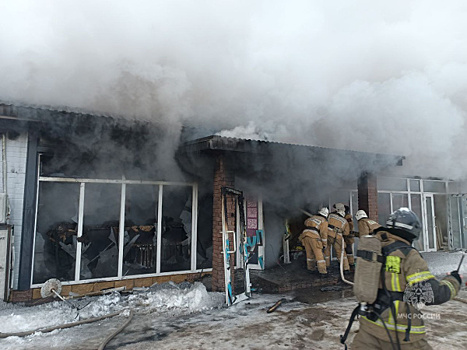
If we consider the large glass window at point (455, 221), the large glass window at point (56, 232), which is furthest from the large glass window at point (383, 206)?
the large glass window at point (56, 232)

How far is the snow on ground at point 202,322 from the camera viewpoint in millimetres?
3797

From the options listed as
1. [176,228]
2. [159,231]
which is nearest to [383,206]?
[176,228]

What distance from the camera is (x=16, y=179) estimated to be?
17.9 ft

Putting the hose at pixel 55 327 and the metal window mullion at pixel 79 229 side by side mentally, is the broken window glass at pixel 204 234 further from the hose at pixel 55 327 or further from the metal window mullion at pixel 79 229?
the hose at pixel 55 327

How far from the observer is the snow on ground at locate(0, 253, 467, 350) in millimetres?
3797

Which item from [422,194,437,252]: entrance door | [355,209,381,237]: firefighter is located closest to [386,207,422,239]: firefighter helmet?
[355,209,381,237]: firefighter

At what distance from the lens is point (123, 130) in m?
5.87

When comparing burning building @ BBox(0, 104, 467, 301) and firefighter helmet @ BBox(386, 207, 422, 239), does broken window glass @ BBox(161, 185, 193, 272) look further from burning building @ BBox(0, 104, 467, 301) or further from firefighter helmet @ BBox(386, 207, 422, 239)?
firefighter helmet @ BBox(386, 207, 422, 239)

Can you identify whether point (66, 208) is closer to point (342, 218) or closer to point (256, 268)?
point (256, 268)

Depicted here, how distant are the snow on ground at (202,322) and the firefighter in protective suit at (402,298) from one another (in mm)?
1339

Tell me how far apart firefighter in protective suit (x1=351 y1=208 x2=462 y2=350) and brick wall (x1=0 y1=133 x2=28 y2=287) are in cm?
532

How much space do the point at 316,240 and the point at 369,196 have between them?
2.04 m

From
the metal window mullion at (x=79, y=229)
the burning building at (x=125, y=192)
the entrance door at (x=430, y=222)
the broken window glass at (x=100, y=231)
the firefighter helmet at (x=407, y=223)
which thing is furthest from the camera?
the entrance door at (x=430, y=222)

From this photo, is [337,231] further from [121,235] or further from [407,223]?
[407,223]
